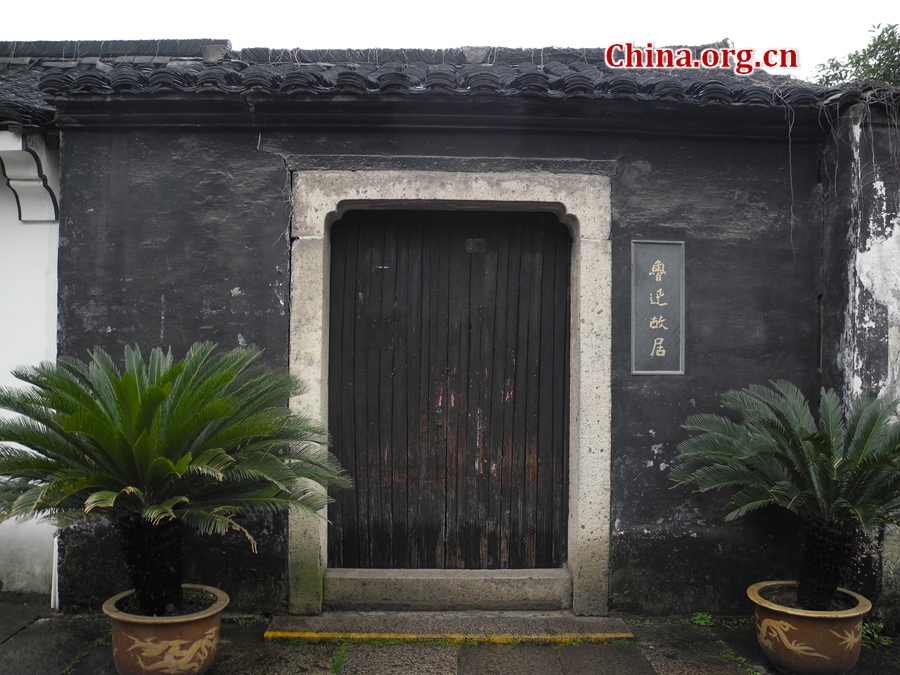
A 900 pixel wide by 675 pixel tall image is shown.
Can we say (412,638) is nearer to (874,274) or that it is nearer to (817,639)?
(817,639)

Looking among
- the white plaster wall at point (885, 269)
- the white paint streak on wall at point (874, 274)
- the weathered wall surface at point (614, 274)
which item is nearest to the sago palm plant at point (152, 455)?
the weathered wall surface at point (614, 274)

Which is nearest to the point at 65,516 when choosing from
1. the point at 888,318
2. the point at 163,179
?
the point at 163,179

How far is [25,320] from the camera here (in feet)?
15.2

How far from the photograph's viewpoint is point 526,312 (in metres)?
4.69

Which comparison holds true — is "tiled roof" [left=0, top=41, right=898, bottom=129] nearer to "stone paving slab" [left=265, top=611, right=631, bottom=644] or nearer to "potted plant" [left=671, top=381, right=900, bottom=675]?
"potted plant" [left=671, top=381, right=900, bottom=675]

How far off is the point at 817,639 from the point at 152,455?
3856 mm

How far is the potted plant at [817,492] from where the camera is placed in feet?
11.5

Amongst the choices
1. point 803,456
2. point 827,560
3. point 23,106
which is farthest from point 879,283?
point 23,106

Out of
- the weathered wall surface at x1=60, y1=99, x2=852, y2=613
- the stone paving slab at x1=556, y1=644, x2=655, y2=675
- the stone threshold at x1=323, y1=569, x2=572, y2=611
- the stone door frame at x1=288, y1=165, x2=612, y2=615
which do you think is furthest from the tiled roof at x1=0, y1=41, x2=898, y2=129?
the stone paving slab at x1=556, y1=644, x2=655, y2=675

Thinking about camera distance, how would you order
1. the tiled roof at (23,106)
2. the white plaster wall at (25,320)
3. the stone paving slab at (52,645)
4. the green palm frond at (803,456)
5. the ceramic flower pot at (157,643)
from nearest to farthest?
1. the ceramic flower pot at (157,643)
2. the green palm frond at (803,456)
3. the stone paving slab at (52,645)
4. the tiled roof at (23,106)
5. the white plaster wall at (25,320)

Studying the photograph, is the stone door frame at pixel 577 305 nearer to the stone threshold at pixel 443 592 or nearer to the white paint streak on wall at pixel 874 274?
the stone threshold at pixel 443 592

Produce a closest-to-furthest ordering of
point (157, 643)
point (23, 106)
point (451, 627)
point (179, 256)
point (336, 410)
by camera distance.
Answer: point (157, 643) < point (451, 627) < point (23, 106) < point (179, 256) < point (336, 410)

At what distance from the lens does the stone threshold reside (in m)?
4.37

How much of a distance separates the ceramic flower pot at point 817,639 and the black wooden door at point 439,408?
153 centimetres
